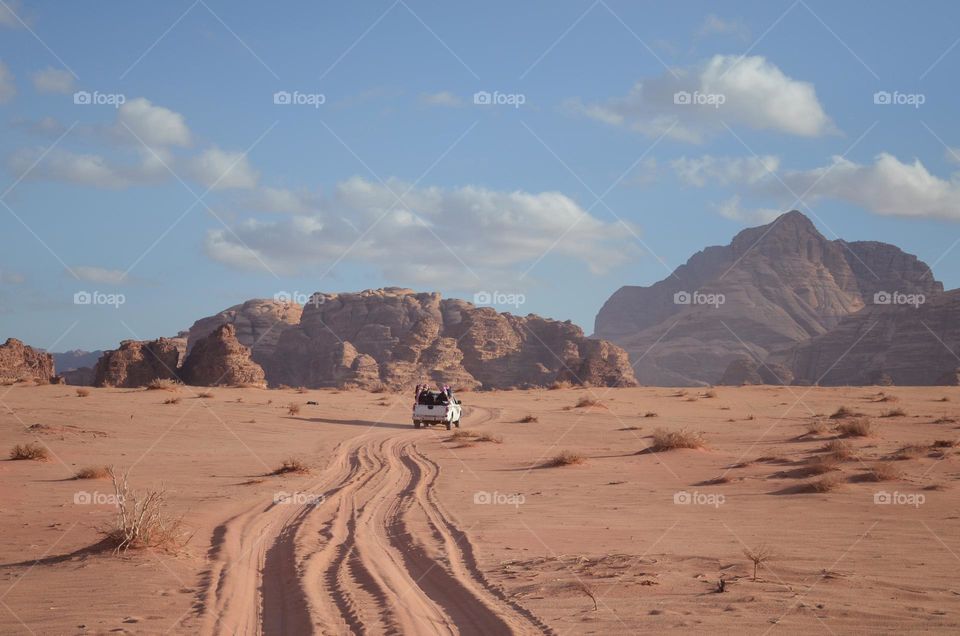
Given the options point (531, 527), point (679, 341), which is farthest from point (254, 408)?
point (679, 341)

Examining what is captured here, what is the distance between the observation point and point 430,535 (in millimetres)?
10969

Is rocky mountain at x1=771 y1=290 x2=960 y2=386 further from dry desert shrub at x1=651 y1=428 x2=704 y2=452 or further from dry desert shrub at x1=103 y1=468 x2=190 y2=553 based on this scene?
dry desert shrub at x1=103 y1=468 x2=190 y2=553

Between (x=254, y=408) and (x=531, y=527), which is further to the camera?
(x=254, y=408)

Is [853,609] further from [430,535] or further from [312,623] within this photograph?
[430,535]

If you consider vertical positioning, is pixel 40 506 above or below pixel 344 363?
below

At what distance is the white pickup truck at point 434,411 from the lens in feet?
105

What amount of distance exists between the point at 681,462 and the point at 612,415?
53.6 ft

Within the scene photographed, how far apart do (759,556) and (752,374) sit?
10059 centimetres

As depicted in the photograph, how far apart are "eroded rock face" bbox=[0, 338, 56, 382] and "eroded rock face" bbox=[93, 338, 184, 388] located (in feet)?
11.8

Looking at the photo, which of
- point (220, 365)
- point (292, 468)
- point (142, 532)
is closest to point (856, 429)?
point (292, 468)

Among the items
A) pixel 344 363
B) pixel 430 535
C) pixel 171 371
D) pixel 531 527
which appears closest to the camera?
pixel 430 535

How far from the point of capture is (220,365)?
5538cm

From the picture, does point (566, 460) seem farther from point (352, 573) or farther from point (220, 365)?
point (220, 365)

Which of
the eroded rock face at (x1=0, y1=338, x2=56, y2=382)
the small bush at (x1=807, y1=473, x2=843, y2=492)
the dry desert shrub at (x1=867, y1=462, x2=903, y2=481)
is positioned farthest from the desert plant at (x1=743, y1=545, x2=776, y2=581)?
the eroded rock face at (x1=0, y1=338, x2=56, y2=382)
